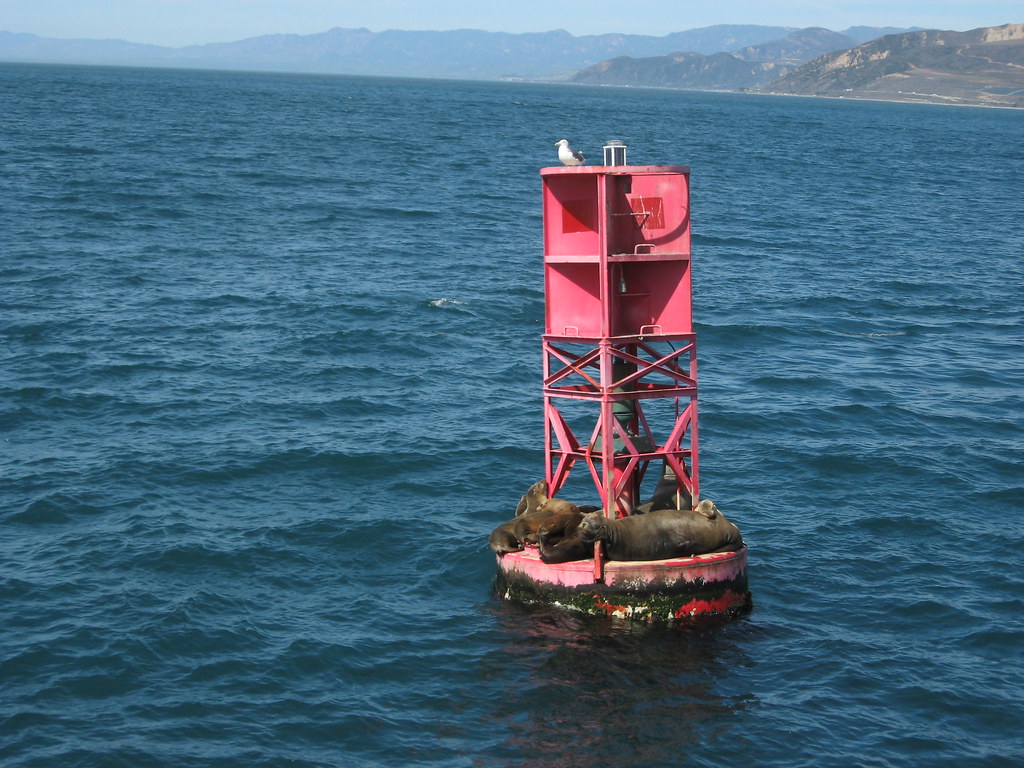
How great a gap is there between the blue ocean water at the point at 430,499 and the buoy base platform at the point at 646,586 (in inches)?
18.4

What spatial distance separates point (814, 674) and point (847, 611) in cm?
304

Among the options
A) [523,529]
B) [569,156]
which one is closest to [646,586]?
[523,529]

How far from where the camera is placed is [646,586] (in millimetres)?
23797

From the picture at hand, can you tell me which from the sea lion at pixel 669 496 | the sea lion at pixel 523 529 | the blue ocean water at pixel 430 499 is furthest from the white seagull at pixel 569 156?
the blue ocean water at pixel 430 499

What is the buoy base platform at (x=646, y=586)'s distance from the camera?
23.8 m

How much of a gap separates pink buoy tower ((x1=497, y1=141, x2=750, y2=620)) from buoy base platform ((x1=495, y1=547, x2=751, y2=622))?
2 cm

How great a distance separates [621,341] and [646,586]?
488cm

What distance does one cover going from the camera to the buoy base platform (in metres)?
23.8

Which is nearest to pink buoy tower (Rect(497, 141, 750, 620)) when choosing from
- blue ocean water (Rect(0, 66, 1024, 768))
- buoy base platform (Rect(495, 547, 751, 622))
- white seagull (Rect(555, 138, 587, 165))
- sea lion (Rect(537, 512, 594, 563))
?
buoy base platform (Rect(495, 547, 751, 622))

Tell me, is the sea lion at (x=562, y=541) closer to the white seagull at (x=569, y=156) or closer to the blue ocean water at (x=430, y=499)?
the blue ocean water at (x=430, y=499)

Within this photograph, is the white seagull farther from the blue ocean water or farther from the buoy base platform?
the blue ocean water

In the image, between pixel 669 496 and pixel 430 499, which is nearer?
pixel 669 496

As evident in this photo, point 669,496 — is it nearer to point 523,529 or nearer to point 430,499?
point 523,529

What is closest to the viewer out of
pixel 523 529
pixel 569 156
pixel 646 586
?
pixel 646 586
